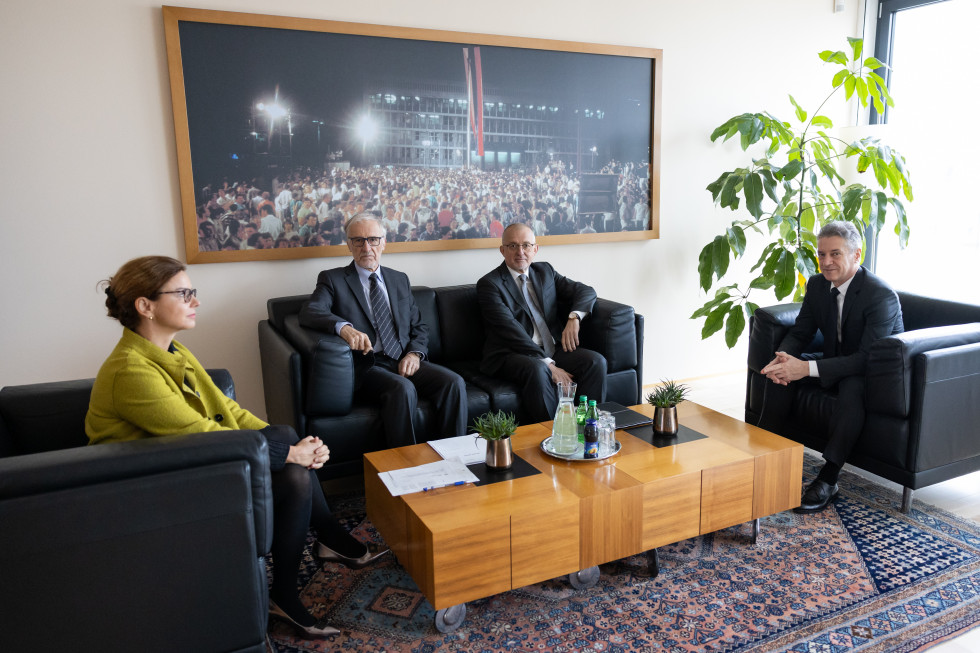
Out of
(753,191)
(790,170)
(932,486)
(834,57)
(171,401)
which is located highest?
(834,57)

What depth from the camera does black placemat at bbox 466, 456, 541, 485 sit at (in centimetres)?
248

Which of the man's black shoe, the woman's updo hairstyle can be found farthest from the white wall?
the man's black shoe

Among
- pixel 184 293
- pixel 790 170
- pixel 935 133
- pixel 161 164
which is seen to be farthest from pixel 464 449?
pixel 935 133

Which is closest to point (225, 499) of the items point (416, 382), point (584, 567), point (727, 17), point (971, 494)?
point (584, 567)

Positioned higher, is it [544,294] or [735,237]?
[735,237]

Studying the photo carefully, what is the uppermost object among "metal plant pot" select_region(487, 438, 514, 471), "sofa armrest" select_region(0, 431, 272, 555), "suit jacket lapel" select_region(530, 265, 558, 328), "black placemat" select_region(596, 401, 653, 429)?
"suit jacket lapel" select_region(530, 265, 558, 328)

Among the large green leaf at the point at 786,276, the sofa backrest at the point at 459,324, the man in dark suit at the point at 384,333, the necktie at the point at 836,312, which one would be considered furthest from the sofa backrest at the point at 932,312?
the man in dark suit at the point at 384,333

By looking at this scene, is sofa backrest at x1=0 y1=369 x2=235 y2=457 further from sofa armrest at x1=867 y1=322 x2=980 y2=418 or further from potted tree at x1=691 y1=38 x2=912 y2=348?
potted tree at x1=691 y1=38 x2=912 y2=348

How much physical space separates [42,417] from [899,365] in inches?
132

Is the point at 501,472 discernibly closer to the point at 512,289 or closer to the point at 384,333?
the point at 384,333

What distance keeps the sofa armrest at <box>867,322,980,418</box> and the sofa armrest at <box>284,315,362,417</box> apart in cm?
235

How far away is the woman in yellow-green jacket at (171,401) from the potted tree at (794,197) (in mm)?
3126

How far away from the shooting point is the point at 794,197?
16.0ft

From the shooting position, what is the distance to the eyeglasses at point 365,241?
3604 mm
